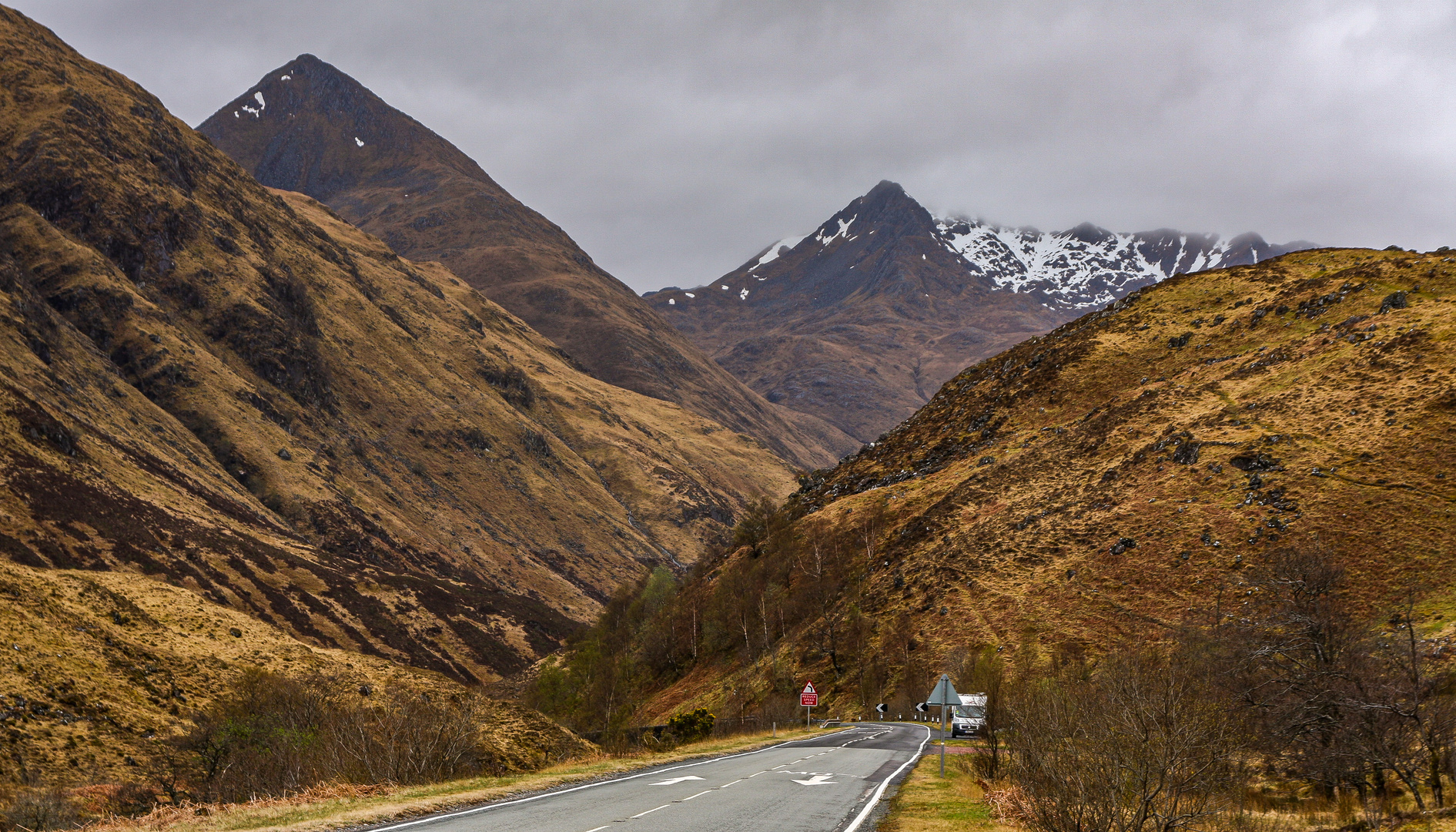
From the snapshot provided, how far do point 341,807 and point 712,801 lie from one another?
7.47 metres

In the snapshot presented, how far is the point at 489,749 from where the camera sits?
30.4 metres

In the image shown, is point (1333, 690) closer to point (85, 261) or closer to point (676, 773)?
point (676, 773)

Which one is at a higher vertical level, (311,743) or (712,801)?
(712,801)

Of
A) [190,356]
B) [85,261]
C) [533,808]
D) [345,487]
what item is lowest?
[533,808]

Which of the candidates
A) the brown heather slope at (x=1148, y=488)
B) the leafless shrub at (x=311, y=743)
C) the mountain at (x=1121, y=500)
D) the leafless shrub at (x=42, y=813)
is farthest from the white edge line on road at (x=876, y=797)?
the leafless shrub at (x=42, y=813)

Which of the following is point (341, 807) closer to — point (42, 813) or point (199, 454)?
point (42, 813)

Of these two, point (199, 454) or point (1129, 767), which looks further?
point (199, 454)

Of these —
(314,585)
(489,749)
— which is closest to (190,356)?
(314,585)

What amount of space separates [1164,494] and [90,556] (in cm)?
9981

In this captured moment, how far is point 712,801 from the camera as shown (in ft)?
61.2

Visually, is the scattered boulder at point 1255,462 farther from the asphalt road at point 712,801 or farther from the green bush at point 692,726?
the green bush at point 692,726

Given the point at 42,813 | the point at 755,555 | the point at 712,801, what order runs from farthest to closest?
the point at 755,555 < the point at 42,813 < the point at 712,801

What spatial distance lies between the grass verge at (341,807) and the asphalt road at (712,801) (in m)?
0.68

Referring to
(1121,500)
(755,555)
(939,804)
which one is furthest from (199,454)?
(939,804)
